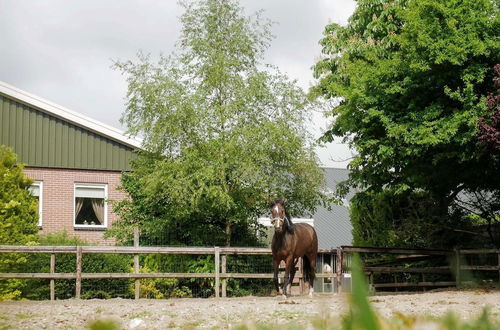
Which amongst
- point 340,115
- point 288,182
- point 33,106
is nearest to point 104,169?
point 33,106

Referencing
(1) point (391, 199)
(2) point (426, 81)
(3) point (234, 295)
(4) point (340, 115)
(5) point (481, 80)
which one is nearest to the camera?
(5) point (481, 80)

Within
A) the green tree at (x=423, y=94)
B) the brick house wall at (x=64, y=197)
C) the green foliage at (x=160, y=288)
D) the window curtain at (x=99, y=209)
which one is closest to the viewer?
the green tree at (x=423, y=94)

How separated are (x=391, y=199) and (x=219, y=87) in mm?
6468

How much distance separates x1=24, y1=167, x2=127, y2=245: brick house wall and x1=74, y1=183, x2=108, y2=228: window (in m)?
0.16

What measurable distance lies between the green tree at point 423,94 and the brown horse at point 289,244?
2.94 meters

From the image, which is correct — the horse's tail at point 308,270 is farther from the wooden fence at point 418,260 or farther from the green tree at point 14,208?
the green tree at point 14,208

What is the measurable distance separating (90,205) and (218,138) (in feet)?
19.6

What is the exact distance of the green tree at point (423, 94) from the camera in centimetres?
1641

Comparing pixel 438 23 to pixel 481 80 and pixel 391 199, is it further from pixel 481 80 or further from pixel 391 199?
pixel 391 199

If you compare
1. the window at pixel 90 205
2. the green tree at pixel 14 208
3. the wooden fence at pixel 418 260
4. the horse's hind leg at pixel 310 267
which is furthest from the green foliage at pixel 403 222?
the green tree at pixel 14 208

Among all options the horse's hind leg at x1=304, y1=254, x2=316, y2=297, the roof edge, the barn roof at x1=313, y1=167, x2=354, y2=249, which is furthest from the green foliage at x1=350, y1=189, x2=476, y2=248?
the barn roof at x1=313, y1=167, x2=354, y2=249

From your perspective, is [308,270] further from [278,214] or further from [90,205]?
[90,205]

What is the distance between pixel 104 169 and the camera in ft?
77.2

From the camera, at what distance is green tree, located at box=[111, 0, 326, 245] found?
19.2 m
